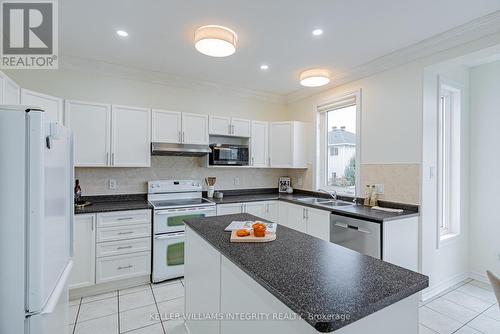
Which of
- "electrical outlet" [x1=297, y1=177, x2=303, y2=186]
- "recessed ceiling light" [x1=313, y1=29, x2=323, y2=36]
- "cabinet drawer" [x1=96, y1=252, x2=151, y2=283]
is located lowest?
"cabinet drawer" [x1=96, y1=252, x2=151, y2=283]

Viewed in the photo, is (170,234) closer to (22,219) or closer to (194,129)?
(194,129)

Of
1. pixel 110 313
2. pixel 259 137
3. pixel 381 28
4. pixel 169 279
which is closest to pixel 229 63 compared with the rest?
pixel 259 137

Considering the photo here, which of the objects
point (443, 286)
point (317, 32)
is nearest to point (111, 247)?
point (317, 32)

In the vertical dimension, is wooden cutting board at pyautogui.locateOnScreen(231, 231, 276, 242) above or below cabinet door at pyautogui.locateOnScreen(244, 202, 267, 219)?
above

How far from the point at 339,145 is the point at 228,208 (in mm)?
1961

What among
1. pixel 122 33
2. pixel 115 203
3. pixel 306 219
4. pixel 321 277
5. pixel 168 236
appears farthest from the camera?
pixel 306 219

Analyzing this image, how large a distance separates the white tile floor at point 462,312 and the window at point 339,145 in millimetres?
1458

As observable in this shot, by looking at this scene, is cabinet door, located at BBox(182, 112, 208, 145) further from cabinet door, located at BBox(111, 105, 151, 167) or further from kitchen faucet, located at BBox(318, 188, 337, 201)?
kitchen faucet, located at BBox(318, 188, 337, 201)

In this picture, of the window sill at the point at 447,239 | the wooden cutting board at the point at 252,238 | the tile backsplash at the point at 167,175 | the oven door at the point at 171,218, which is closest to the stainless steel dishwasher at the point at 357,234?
the window sill at the point at 447,239

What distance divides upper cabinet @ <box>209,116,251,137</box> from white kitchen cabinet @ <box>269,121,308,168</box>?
0.49 meters

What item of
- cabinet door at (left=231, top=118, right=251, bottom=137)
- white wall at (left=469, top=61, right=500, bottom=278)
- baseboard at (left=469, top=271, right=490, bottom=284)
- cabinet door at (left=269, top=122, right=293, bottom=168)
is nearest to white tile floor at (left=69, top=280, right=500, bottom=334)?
baseboard at (left=469, top=271, right=490, bottom=284)

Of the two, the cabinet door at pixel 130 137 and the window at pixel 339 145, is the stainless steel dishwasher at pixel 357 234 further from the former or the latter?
the cabinet door at pixel 130 137

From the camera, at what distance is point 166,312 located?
2396 millimetres

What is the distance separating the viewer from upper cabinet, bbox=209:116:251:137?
3.67 m
